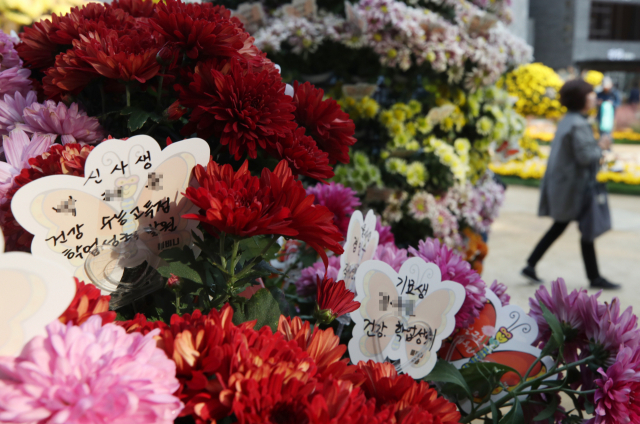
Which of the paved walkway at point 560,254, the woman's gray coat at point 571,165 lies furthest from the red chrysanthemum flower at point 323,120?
the woman's gray coat at point 571,165

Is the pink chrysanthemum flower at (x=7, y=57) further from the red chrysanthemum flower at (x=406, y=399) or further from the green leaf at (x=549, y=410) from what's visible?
the green leaf at (x=549, y=410)

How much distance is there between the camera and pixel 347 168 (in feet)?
8.01

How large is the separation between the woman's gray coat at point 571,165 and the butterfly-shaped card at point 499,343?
118 inches

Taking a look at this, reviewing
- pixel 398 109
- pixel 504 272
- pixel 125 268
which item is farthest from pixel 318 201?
pixel 504 272

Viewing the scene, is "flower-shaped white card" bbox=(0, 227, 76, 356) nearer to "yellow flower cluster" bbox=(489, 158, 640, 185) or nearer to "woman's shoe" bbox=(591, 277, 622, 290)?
"woman's shoe" bbox=(591, 277, 622, 290)

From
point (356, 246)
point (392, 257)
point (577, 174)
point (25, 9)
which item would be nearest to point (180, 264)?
point (356, 246)

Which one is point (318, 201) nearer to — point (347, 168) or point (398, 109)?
point (347, 168)

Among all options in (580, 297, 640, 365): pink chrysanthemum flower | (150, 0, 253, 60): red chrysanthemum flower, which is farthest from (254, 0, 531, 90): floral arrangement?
(580, 297, 640, 365): pink chrysanthemum flower

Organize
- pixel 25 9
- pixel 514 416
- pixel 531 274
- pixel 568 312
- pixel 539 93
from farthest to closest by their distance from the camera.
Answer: pixel 539 93 → pixel 531 274 → pixel 25 9 → pixel 568 312 → pixel 514 416

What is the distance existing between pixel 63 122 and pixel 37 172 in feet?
0.36

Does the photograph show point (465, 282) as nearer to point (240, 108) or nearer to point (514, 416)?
point (514, 416)

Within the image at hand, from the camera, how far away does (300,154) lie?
68 cm

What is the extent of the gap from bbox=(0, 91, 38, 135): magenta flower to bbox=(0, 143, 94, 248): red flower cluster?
0.17 metres

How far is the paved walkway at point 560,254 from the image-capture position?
12.6 ft
